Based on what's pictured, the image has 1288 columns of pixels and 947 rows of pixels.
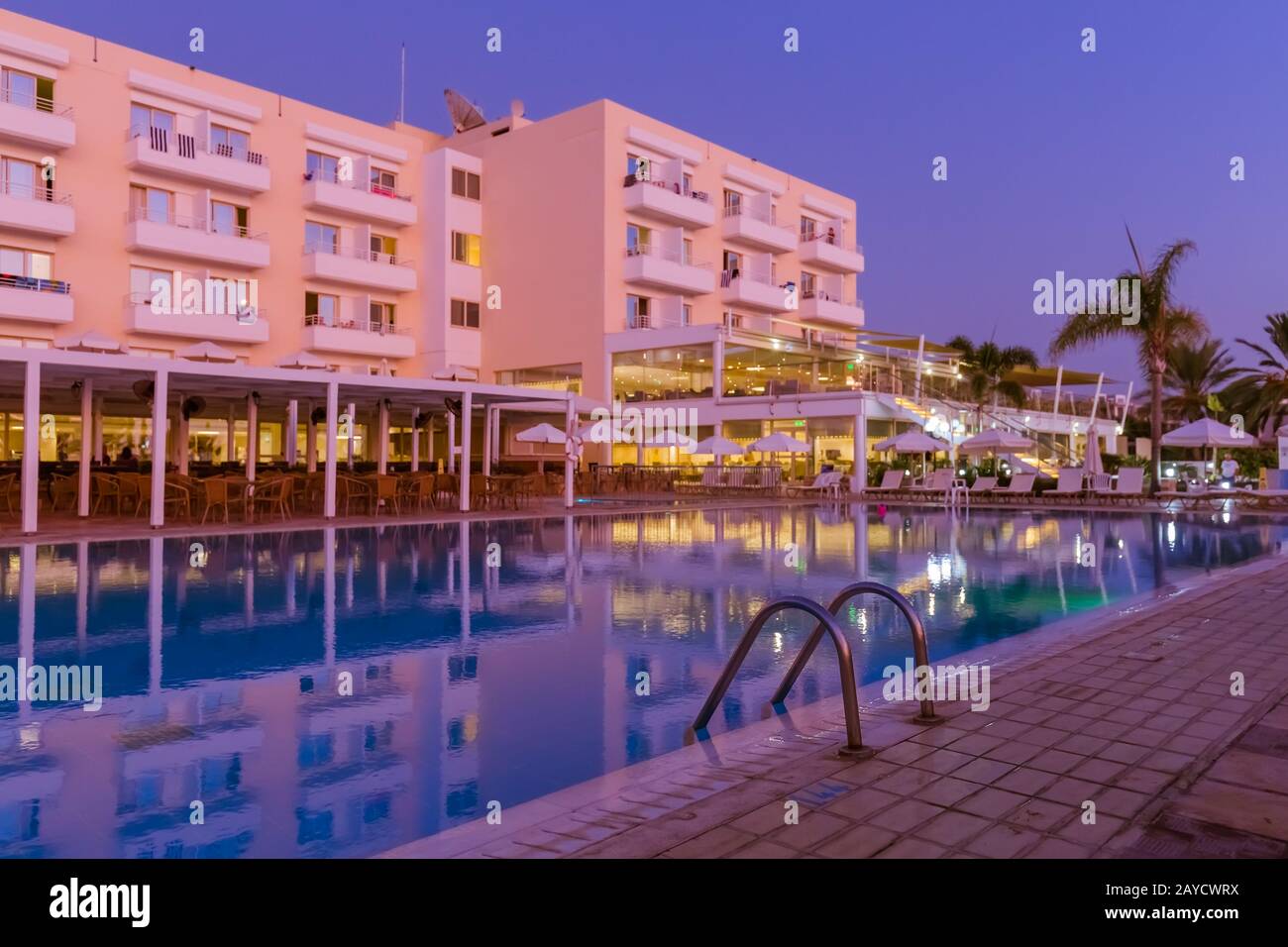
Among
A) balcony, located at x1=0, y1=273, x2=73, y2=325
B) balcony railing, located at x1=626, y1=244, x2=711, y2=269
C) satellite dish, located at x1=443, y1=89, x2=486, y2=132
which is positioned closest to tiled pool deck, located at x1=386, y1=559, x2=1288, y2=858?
balcony, located at x1=0, y1=273, x2=73, y2=325

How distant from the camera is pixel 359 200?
33.4 m

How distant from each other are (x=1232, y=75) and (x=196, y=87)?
130ft

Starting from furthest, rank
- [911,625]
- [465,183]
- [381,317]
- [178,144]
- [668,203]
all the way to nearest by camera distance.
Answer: [465,183] → [668,203] → [381,317] → [178,144] → [911,625]

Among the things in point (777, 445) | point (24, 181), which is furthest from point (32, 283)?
point (777, 445)

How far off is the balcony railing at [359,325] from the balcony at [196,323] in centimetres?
167

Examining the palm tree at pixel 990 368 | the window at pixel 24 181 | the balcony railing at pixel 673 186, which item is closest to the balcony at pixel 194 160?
the window at pixel 24 181

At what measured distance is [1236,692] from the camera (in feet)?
15.4

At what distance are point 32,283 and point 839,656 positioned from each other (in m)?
29.2

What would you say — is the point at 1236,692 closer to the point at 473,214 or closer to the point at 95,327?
the point at 95,327

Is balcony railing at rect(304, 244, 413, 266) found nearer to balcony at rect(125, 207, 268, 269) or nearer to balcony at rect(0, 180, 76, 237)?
balcony at rect(125, 207, 268, 269)

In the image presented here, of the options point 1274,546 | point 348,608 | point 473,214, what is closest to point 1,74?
point 473,214

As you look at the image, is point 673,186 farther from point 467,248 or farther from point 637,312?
point 467,248

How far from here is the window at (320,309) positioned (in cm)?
3231
